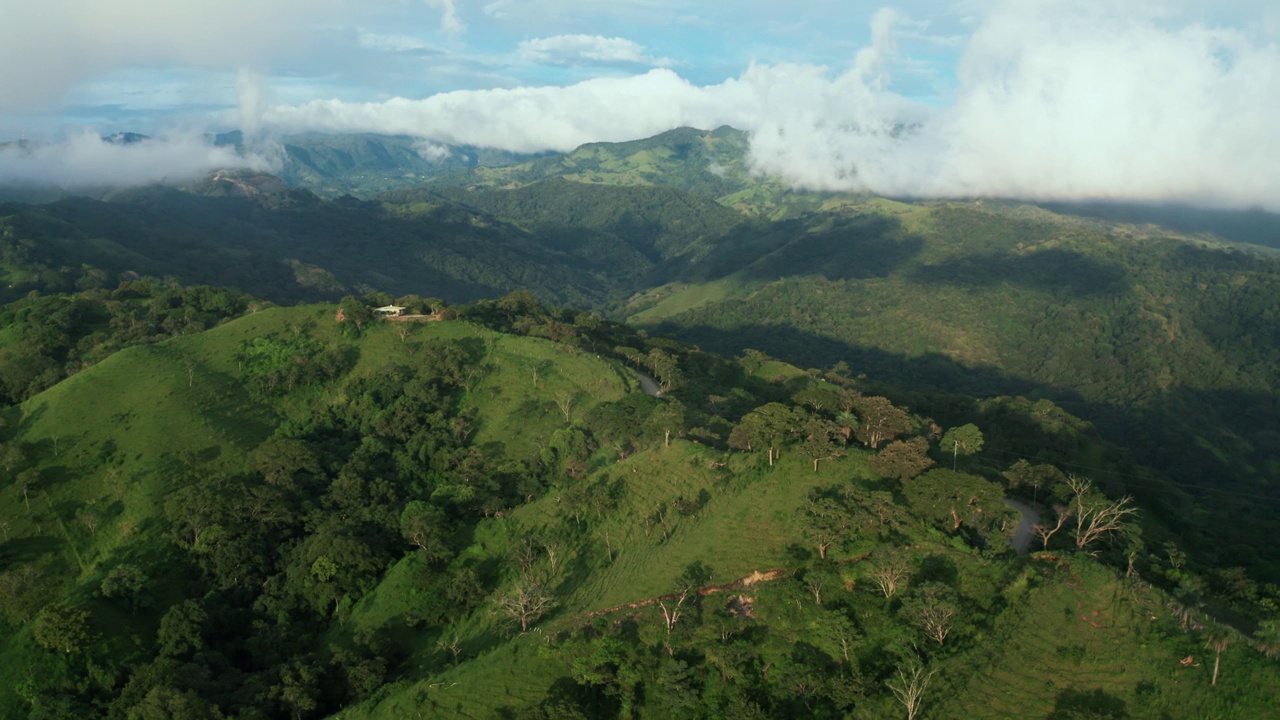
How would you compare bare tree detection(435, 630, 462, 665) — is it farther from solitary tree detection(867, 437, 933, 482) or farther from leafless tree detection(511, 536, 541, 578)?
solitary tree detection(867, 437, 933, 482)

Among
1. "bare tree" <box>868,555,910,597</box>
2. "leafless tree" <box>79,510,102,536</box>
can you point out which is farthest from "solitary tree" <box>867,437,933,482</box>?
"leafless tree" <box>79,510,102,536</box>

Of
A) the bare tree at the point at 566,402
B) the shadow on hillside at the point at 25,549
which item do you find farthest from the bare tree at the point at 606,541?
the shadow on hillside at the point at 25,549

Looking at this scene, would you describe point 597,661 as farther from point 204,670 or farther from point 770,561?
point 204,670

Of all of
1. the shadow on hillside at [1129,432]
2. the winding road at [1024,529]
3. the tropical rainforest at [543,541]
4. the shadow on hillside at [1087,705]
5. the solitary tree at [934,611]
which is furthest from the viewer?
the shadow on hillside at [1129,432]

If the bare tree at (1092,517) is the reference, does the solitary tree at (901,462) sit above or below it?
above

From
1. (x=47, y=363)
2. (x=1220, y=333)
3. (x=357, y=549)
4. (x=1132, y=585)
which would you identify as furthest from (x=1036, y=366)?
(x=47, y=363)

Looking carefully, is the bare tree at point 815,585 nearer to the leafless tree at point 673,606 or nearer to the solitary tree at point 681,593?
the solitary tree at point 681,593

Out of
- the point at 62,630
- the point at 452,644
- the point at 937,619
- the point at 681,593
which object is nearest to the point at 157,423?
the point at 62,630
